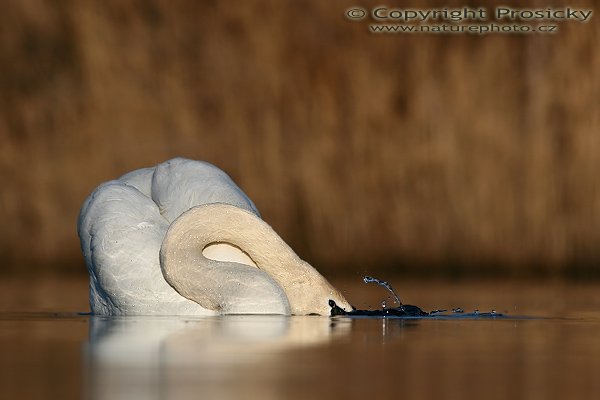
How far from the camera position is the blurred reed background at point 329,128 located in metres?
14.0

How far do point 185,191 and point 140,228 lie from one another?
0.45m

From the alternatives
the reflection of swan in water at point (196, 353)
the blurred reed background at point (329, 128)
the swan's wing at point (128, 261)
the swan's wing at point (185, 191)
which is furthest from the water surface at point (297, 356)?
the blurred reed background at point (329, 128)

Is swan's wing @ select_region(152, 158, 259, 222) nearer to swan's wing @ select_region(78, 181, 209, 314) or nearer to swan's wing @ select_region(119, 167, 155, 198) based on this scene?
swan's wing @ select_region(119, 167, 155, 198)

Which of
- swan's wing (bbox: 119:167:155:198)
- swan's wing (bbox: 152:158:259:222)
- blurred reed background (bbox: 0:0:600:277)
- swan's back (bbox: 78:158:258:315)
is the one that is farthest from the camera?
blurred reed background (bbox: 0:0:600:277)

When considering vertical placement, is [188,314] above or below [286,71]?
below

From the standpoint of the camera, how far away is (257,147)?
14.6 metres

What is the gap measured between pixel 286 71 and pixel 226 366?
31.9 feet

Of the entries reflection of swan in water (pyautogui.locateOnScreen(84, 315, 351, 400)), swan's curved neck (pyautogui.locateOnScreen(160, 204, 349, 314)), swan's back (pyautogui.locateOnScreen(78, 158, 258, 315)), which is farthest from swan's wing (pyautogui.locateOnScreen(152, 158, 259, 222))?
reflection of swan in water (pyautogui.locateOnScreen(84, 315, 351, 400))

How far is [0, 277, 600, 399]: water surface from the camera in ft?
14.8

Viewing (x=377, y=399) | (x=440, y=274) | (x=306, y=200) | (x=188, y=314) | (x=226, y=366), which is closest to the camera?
(x=377, y=399)

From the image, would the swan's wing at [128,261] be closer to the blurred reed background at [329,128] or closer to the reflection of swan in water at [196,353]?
the reflection of swan in water at [196,353]

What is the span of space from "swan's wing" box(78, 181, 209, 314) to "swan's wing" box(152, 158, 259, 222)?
0.74 feet

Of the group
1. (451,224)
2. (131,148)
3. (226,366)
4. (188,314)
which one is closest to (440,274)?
(451,224)

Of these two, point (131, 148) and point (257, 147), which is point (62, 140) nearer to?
point (131, 148)
